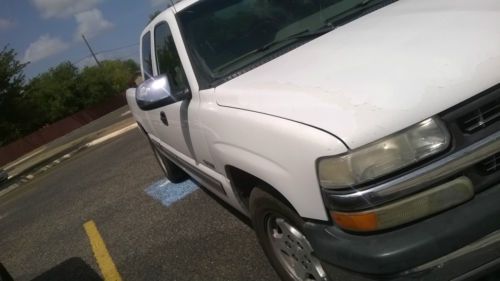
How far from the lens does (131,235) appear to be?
4.80 metres

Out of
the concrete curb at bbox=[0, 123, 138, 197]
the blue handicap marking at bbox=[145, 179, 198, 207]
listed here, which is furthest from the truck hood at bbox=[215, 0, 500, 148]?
the concrete curb at bbox=[0, 123, 138, 197]

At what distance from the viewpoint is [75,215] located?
6395 millimetres

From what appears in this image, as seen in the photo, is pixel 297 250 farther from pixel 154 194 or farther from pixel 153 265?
pixel 154 194

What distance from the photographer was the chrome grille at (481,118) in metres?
1.76

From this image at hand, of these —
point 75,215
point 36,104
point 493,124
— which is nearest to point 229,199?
point 493,124

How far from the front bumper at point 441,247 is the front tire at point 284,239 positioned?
0.44m

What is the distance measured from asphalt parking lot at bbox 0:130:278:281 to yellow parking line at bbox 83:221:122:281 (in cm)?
2

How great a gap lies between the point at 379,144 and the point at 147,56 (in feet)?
11.1

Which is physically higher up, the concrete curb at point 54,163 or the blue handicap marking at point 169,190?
the blue handicap marking at point 169,190

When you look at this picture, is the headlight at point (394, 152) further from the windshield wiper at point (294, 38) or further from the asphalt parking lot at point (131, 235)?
the asphalt parking lot at point (131, 235)

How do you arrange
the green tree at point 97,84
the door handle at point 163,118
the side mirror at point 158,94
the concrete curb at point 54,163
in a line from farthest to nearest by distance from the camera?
the green tree at point 97,84, the concrete curb at point 54,163, the door handle at point 163,118, the side mirror at point 158,94

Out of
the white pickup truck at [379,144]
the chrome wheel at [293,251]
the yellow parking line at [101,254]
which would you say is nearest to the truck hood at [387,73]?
the white pickup truck at [379,144]

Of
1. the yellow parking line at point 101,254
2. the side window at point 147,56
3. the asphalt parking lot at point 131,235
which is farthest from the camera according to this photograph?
the side window at point 147,56

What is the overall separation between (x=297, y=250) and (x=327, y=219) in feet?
1.87
